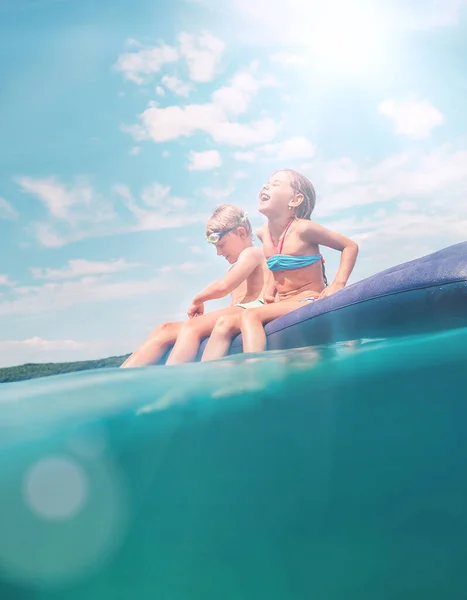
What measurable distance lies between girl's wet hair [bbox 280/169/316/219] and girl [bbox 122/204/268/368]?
1.85 feet

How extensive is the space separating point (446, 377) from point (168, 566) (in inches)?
59.1

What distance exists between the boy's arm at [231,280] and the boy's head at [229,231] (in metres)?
0.32

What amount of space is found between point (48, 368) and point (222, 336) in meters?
4.20

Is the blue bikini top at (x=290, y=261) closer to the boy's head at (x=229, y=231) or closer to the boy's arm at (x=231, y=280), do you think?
the boy's arm at (x=231, y=280)

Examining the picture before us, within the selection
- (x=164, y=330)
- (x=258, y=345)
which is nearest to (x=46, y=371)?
(x=164, y=330)

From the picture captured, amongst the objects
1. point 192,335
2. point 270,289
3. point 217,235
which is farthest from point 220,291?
point 217,235

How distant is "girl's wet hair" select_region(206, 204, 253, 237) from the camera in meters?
5.45

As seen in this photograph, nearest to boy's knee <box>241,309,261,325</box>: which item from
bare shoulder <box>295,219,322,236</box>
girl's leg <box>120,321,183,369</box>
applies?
girl's leg <box>120,321,183,369</box>

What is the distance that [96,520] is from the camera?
2.12 m

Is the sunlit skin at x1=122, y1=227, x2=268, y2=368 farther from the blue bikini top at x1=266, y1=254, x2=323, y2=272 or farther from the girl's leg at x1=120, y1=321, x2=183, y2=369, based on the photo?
the blue bikini top at x1=266, y1=254, x2=323, y2=272

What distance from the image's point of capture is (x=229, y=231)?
5461 millimetres

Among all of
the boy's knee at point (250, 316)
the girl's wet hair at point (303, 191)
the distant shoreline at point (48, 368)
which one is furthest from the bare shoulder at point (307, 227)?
the distant shoreline at point (48, 368)

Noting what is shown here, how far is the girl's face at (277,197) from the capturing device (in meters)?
4.92

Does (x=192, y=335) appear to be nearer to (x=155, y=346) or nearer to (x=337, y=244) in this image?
(x=155, y=346)
